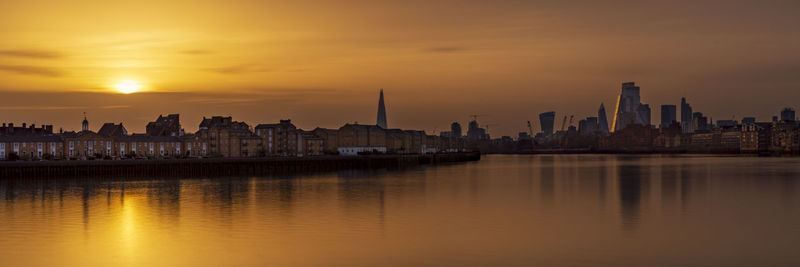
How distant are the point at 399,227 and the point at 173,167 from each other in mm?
76589

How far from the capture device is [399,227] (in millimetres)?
43781

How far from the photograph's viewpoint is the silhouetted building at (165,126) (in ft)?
571

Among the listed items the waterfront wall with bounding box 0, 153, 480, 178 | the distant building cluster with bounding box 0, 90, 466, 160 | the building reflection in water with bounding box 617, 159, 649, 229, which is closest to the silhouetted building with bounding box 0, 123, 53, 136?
the distant building cluster with bounding box 0, 90, 466, 160

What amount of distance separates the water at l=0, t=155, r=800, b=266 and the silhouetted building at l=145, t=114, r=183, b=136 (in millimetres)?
100089

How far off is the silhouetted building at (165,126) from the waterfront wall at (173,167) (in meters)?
51.5

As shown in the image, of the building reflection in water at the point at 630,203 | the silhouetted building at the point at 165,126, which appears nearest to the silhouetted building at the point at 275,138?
the silhouetted building at the point at 165,126

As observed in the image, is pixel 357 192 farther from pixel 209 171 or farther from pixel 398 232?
pixel 209 171

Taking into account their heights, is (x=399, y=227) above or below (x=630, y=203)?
above

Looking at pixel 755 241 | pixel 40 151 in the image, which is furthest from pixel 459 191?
pixel 40 151

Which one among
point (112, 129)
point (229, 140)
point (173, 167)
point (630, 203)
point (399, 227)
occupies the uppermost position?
point (112, 129)

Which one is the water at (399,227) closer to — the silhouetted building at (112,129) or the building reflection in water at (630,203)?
the building reflection in water at (630,203)

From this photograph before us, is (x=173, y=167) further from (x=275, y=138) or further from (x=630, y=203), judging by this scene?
(x=630, y=203)

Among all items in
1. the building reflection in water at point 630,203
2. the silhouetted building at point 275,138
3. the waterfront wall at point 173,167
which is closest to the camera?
the building reflection in water at point 630,203

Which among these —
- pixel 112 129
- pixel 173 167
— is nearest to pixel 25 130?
pixel 112 129
